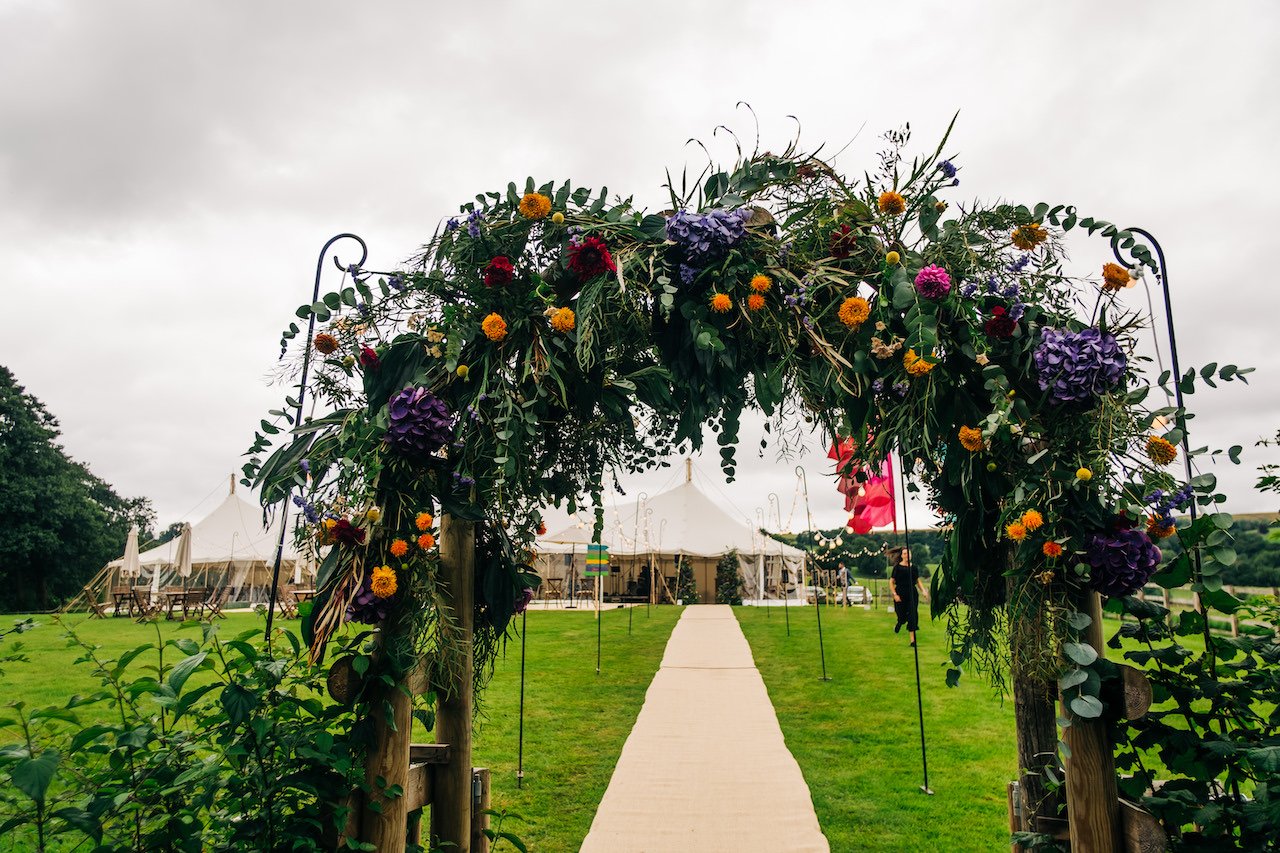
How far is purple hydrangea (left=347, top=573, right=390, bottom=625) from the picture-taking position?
221 centimetres

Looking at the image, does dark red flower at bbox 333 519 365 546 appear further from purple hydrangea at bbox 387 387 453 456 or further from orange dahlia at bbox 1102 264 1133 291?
orange dahlia at bbox 1102 264 1133 291

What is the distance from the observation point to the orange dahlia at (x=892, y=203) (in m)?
2.30

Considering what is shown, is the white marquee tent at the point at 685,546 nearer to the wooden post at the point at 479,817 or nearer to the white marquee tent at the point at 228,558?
the white marquee tent at the point at 228,558

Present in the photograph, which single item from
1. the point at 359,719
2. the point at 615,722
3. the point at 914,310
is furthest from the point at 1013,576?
the point at 615,722

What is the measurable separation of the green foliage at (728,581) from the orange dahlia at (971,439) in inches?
725

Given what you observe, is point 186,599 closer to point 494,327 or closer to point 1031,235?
point 494,327

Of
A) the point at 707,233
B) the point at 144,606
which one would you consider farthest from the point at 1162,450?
the point at 144,606

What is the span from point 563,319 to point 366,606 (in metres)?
1.07

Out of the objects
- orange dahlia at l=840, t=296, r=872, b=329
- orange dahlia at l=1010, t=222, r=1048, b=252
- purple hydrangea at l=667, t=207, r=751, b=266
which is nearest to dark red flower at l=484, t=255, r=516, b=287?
purple hydrangea at l=667, t=207, r=751, b=266

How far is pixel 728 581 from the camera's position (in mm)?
20547

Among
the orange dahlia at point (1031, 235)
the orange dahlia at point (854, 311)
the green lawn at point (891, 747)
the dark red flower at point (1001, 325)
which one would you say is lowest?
the green lawn at point (891, 747)

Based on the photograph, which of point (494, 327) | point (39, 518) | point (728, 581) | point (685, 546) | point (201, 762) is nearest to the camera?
point (201, 762)

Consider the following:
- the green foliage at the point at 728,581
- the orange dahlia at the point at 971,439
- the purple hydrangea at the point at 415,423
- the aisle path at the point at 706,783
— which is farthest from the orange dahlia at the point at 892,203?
the green foliage at the point at 728,581

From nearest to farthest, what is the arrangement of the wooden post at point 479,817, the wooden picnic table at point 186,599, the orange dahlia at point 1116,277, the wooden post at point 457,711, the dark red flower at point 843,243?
the orange dahlia at point 1116,277 → the dark red flower at point 843,243 → the wooden post at point 457,711 → the wooden post at point 479,817 → the wooden picnic table at point 186,599
